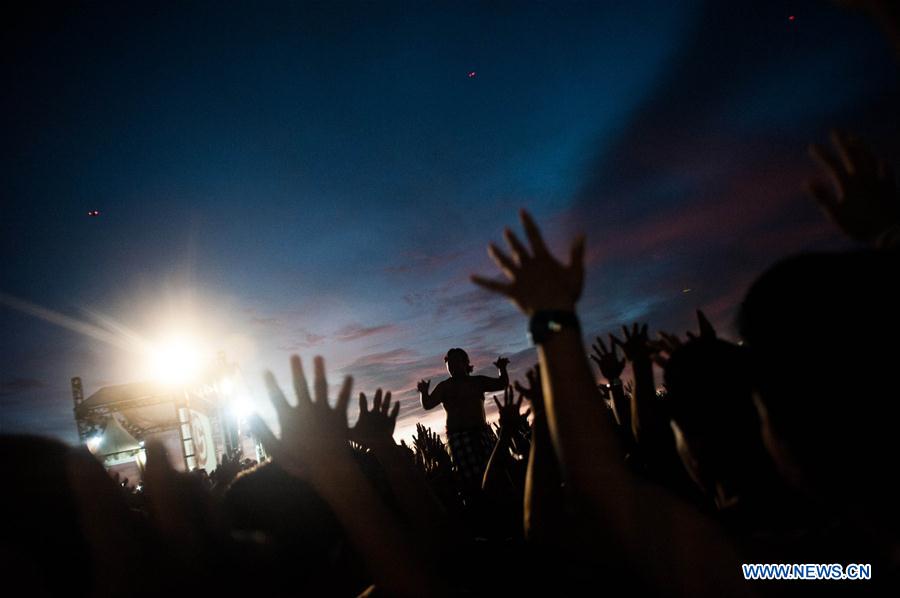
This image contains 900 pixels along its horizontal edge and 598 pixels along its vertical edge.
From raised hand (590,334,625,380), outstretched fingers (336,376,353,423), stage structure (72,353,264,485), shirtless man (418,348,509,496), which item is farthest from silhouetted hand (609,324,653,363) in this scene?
stage structure (72,353,264,485)

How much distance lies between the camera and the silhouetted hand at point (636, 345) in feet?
9.41

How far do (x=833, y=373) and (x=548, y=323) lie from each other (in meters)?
0.70

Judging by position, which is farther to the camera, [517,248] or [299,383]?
[299,383]

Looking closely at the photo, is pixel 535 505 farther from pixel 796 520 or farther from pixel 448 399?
pixel 448 399

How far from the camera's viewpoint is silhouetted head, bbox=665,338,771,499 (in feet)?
5.23

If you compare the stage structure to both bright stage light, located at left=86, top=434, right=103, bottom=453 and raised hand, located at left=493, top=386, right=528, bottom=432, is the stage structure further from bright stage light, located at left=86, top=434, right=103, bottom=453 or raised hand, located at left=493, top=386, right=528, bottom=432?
raised hand, located at left=493, top=386, right=528, bottom=432

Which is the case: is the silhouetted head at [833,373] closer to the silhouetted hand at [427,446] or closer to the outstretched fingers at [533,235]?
the outstretched fingers at [533,235]

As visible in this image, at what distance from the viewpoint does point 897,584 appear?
45.3 inches

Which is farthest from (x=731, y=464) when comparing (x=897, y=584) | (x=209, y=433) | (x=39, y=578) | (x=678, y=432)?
(x=209, y=433)

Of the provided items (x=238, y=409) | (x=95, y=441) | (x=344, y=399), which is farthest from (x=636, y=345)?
(x=95, y=441)

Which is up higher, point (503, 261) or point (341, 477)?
point (503, 261)

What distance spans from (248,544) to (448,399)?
461 centimetres

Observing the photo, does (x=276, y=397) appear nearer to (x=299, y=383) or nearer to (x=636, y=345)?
(x=299, y=383)

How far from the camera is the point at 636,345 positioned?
295cm
